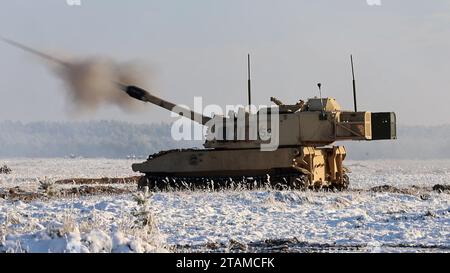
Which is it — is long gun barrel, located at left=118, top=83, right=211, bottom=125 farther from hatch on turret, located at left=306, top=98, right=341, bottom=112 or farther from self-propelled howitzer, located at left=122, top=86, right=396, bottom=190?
hatch on turret, located at left=306, top=98, right=341, bottom=112

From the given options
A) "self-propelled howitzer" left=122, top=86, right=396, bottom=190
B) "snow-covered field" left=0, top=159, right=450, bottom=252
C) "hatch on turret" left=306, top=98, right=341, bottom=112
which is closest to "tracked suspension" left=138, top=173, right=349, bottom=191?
"self-propelled howitzer" left=122, top=86, right=396, bottom=190

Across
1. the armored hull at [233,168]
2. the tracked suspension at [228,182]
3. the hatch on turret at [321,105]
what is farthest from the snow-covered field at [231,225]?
the hatch on turret at [321,105]

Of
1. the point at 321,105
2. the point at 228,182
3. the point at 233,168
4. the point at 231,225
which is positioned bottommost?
the point at 231,225

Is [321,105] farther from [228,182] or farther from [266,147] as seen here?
[228,182]

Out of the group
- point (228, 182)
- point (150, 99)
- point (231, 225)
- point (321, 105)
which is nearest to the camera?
point (231, 225)

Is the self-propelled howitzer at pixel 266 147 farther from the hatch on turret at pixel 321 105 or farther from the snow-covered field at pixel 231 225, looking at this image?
the snow-covered field at pixel 231 225

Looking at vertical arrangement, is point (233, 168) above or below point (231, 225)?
above

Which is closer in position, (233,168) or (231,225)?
(231,225)

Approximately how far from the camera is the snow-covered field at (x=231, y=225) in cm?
963

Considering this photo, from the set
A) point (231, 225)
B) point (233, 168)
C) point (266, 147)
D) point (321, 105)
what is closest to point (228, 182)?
point (233, 168)

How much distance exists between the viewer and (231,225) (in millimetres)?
14422

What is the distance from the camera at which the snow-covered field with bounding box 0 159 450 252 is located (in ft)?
31.6
